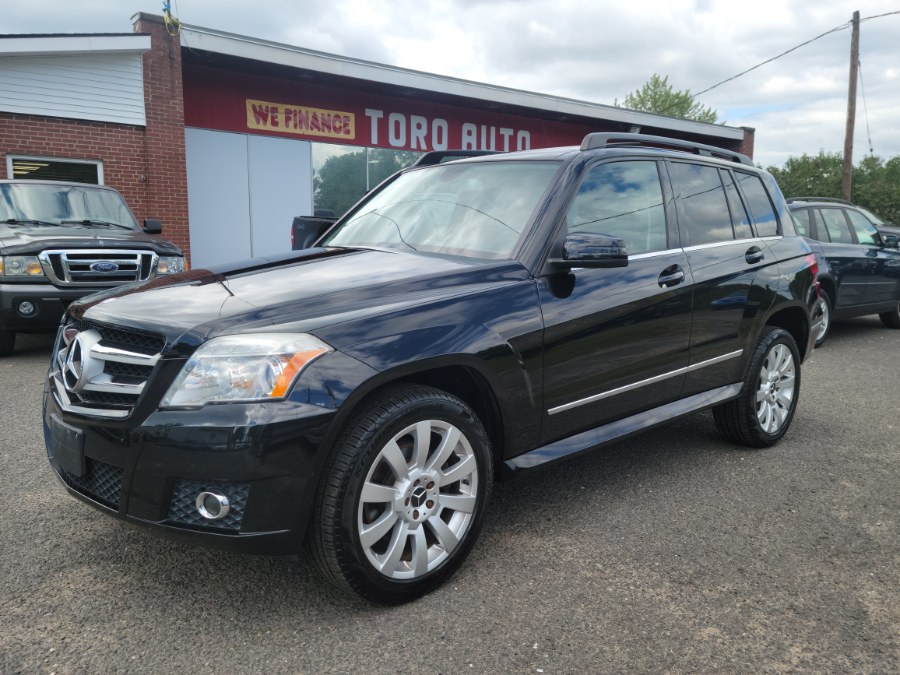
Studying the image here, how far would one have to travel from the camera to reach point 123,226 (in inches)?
316

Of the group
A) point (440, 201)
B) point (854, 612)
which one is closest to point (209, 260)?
point (440, 201)

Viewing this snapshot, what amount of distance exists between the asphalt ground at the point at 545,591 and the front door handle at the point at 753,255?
3.99 ft

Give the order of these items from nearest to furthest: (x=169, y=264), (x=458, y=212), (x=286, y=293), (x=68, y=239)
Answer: (x=286, y=293) → (x=458, y=212) → (x=68, y=239) → (x=169, y=264)

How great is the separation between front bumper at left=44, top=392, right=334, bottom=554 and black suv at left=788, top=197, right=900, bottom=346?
7237 mm

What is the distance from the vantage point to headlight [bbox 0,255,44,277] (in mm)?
6598

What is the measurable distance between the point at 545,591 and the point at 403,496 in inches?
26.6

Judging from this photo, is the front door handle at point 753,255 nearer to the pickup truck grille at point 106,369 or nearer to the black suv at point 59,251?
the pickup truck grille at point 106,369

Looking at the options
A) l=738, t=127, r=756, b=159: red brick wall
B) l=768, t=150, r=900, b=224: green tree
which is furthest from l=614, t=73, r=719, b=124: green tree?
l=738, t=127, r=756, b=159: red brick wall

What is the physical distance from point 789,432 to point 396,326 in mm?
3517

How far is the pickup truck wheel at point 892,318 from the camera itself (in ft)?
33.4

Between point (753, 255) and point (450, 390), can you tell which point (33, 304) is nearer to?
point (450, 390)

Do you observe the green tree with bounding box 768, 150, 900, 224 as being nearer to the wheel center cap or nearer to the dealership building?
the dealership building

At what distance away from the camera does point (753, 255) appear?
4258 mm

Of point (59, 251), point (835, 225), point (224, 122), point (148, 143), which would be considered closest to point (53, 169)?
point (148, 143)
